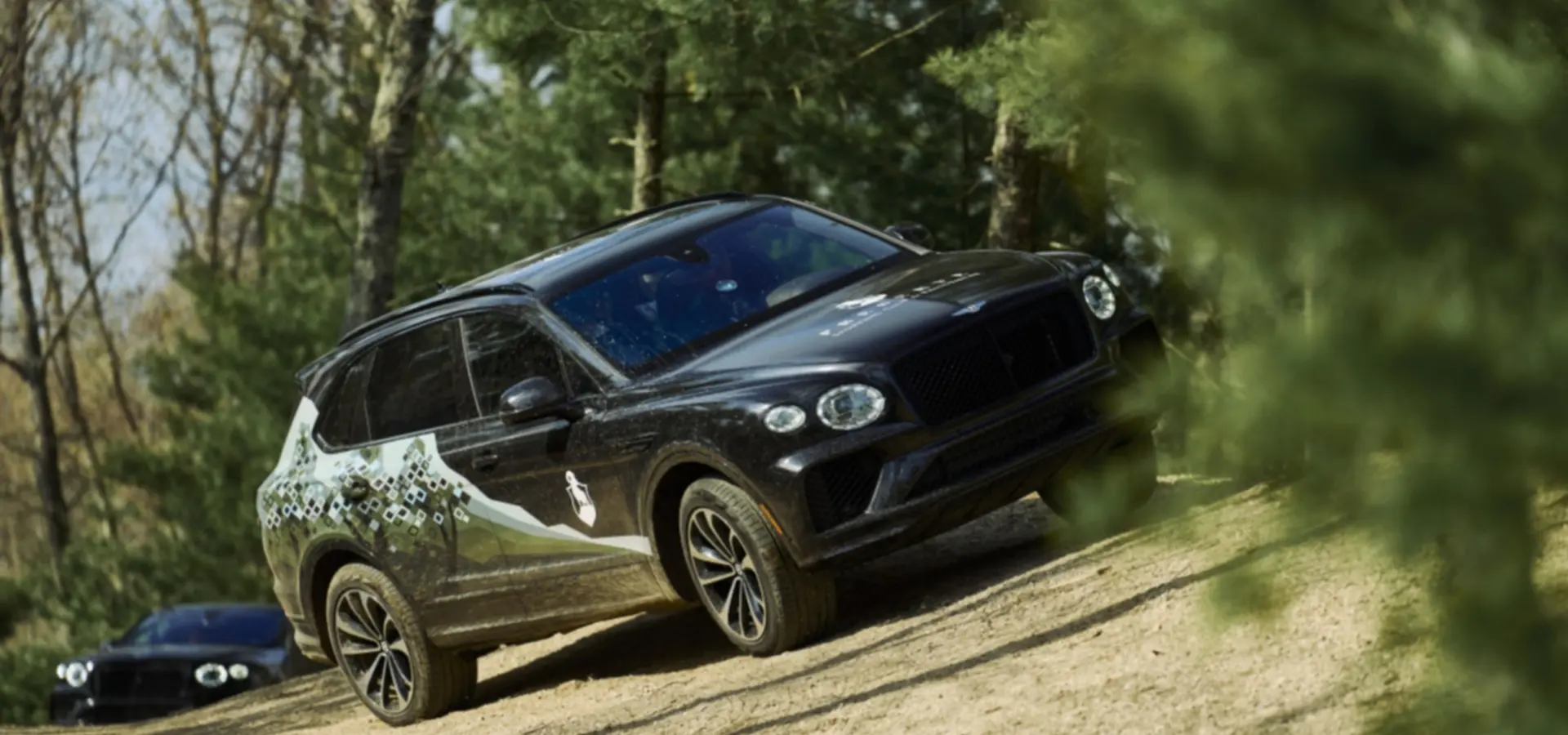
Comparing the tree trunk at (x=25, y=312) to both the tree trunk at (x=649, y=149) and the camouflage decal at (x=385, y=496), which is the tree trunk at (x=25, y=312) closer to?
the tree trunk at (x=649, y=149)

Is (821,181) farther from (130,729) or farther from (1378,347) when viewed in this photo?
(1378,347)

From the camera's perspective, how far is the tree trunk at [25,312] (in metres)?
36.2

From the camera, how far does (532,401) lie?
9.05 metres

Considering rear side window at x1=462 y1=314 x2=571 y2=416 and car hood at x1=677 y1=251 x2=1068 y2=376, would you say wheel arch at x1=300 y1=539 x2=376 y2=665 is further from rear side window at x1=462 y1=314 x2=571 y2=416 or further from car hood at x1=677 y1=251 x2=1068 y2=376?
car hood at x1=677 y1=251 x2=1068 y2=376

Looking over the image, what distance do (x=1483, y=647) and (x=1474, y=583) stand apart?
100mm

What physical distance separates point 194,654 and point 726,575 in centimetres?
1076

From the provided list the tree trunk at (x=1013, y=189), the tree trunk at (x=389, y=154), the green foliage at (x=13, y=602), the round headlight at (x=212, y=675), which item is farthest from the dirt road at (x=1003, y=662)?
the green foliage at (x=13, y=602)

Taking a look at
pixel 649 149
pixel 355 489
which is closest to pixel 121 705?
pixel 649 149

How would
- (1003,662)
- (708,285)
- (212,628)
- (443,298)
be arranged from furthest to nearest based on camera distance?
(212,628), (443,298), (708,285), (1003,662)

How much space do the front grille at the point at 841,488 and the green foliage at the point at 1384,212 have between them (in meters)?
5.57

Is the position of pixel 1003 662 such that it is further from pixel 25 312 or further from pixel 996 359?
pixel 25 312

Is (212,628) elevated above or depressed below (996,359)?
below

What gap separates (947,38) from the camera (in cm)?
2039

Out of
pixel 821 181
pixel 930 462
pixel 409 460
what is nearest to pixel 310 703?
pixel 409 460
